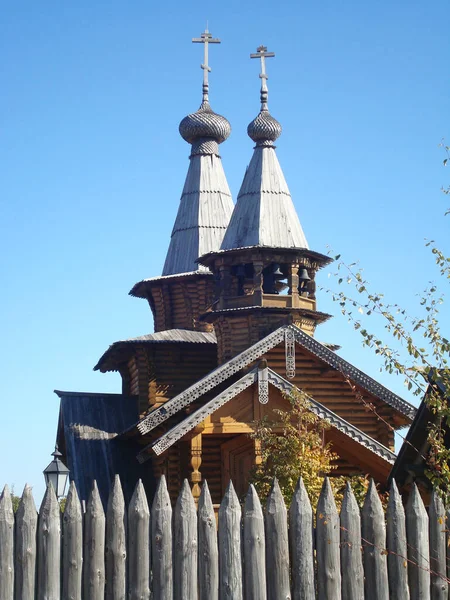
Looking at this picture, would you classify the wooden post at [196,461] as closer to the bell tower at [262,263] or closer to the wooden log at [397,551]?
the bell tower at [262,263]

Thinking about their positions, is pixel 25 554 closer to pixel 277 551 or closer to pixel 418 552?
pixel 277 551

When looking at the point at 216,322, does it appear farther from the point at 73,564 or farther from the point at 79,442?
the point at 73,564

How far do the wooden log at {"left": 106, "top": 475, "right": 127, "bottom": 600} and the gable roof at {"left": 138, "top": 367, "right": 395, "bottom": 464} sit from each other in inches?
→ 460

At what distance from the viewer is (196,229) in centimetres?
3109

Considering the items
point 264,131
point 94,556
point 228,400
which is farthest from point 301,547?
point 264,131

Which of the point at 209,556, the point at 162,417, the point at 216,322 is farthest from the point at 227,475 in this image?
the point at 209,556

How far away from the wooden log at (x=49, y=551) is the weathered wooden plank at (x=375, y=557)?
2.33 meters

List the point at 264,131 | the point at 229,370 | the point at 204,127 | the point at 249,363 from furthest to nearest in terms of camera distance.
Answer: the point at 204,127, the point at 264,131, the point at 249,363, the point at 229,370

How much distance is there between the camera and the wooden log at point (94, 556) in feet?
25.3

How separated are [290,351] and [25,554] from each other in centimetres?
1509

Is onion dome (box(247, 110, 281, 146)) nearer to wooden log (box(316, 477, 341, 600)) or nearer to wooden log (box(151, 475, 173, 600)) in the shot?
wooden log (box(316, 477, 341, 600))

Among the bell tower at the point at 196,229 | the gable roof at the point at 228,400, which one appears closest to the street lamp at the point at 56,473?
the gable roof at the point at 228,400

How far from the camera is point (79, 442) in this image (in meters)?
24.9

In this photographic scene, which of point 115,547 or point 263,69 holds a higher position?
point 263,69
